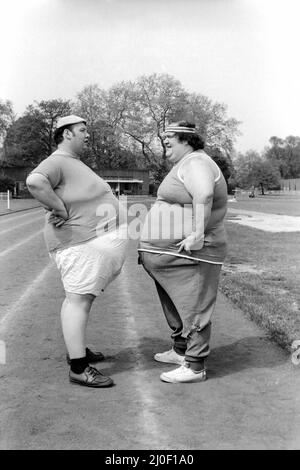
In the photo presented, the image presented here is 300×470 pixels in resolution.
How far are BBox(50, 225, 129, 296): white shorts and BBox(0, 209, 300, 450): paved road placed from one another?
707 mm

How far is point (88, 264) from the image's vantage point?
3.98m

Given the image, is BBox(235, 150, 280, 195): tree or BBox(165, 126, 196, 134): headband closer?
BBox(165, 126, 196, 134): headband

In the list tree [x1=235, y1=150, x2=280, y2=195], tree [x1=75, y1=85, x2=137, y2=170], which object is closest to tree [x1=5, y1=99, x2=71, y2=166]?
tree [x1=75, y1=85, x2=137, y2=170]

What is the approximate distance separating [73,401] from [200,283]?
3.94 ft

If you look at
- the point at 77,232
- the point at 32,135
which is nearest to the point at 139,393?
the point at 77,232

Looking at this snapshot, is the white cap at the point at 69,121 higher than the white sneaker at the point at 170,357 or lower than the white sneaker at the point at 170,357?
higher

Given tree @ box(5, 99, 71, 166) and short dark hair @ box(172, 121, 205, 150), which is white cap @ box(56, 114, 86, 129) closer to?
short dark hair @ box(172, 121, 205, 150)

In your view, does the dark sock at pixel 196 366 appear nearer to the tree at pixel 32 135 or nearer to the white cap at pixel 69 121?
the white cap at pixel 69 121

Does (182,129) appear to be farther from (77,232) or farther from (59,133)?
(77,232)

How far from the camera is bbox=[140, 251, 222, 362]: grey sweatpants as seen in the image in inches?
159

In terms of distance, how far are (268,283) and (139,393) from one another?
4.98 m

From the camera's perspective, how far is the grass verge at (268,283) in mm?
5766

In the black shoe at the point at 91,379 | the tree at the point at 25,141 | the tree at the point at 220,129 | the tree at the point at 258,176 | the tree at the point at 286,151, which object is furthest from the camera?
the tree at the point at 286,151

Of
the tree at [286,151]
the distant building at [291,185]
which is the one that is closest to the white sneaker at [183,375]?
the distant building at [291,185]
